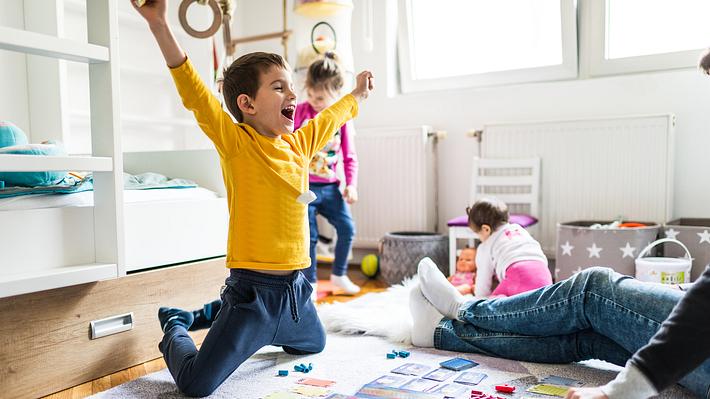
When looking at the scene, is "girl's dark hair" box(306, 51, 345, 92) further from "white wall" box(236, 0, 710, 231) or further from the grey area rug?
the grey area rug

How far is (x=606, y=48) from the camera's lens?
2.77 metres

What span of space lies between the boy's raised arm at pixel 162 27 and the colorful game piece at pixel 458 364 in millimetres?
907

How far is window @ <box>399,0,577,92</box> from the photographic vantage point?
9.53ft

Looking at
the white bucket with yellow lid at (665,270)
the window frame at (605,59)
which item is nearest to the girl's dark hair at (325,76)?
the window frame at (605,59)

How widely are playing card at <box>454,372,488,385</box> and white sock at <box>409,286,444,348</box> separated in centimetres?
24

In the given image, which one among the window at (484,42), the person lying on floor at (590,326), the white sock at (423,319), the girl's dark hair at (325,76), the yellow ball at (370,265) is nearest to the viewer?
the person lying on floor at (590,326)

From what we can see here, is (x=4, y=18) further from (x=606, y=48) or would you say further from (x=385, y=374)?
(x=606, y=48)

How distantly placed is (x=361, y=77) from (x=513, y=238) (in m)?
0.85

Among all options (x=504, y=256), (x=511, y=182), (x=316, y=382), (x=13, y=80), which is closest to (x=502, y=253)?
(x=504, y=256)

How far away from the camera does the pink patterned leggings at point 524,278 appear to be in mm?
1891

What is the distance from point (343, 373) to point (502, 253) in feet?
2.73

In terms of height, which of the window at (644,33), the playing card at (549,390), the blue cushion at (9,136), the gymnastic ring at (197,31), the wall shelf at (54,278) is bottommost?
the playing card at (549,390)

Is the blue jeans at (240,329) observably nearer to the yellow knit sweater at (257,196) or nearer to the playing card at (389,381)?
the yellow knit sweater at (257,196)

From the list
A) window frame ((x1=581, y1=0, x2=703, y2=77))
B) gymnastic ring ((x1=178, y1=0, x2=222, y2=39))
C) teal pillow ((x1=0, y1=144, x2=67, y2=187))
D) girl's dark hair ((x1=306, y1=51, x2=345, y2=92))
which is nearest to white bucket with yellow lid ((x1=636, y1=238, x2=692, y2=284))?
window frame ((x1=581, y1=0, x2=703, y2=77))
